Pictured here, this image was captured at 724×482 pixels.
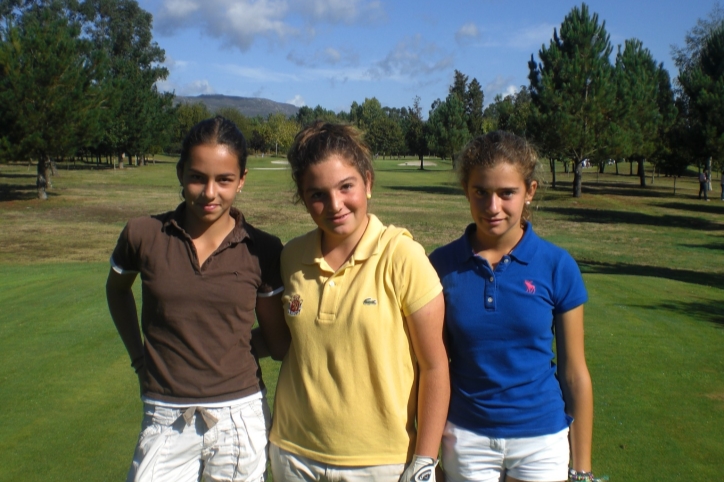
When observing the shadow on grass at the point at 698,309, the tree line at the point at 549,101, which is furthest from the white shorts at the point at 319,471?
the tree line at the point at 549,101

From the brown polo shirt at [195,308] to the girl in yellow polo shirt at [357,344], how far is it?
0.83ft

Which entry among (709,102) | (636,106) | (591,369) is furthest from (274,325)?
(636,106)

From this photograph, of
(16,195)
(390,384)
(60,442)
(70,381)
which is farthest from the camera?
(16,195)

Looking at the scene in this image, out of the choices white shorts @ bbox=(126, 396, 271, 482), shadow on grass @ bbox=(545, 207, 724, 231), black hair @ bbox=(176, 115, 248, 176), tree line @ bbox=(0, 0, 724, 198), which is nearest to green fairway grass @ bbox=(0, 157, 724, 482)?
black hair @ bbox=(176, 115, 248, 176)

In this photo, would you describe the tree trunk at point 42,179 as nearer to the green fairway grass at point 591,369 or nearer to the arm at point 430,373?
the green fairway grass at point 591,369

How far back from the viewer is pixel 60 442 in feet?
12.7

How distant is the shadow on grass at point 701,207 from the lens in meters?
32.0

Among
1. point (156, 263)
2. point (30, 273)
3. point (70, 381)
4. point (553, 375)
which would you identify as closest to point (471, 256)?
point (553, 375)

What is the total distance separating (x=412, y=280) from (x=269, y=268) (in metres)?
0.63

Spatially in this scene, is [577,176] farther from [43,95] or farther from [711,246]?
[43,95]

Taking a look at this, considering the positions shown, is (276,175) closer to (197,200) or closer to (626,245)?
(626,245)

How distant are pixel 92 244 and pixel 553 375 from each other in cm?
1763

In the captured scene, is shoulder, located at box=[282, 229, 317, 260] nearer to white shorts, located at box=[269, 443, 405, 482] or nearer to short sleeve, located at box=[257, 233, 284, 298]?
short sleeve, located at box=[257, 233, 284, 298]

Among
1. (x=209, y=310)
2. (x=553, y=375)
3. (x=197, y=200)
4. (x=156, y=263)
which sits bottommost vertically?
(x=553, y=375)
